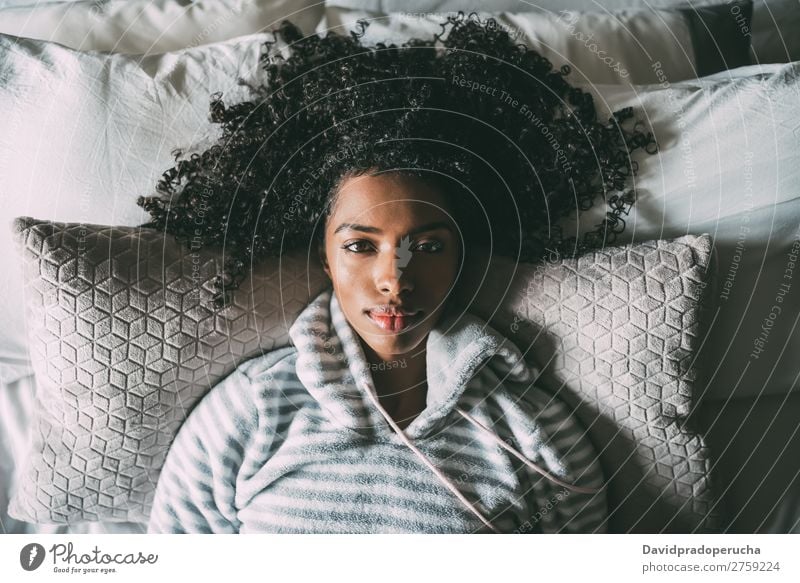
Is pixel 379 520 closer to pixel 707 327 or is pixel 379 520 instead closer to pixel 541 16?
pixel 707 327

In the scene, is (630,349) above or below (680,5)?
below

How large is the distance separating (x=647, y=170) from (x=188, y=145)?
33cm

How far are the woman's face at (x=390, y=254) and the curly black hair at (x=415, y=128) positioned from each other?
0.02 meters

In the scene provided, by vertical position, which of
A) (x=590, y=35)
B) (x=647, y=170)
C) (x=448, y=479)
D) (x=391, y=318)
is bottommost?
(x=448, y=479)

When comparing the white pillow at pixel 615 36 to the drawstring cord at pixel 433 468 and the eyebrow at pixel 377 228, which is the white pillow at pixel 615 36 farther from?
the drawstring cord at pixel 433 468

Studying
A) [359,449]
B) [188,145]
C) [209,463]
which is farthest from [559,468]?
[188,145]

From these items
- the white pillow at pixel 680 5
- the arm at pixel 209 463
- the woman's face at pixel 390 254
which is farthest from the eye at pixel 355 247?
the white pillow at pixel 680 5

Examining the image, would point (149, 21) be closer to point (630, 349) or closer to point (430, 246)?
point (430, 246)

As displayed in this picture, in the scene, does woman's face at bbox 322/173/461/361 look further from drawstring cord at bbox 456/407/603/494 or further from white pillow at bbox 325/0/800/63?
white pillow at bbox 325/0/800/63

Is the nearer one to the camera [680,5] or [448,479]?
[448,479]

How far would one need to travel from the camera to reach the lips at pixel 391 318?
1.33 feet

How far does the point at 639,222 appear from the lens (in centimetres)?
46

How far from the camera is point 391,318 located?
41cm

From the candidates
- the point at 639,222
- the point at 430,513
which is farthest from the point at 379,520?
the point at 639,222
